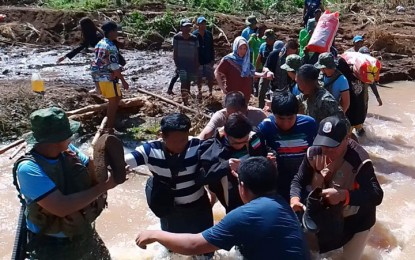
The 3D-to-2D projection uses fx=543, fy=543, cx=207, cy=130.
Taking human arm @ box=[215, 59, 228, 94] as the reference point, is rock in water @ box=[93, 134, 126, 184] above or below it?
above

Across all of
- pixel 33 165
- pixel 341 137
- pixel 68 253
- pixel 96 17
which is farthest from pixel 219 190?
pixel 96 17

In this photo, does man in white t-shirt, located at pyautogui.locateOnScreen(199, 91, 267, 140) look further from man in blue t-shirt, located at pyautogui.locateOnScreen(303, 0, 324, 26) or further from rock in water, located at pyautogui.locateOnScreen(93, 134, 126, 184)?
man in blue t-shirt, located at pyautogui.locateOnScreen(303, 0, 324, 26)

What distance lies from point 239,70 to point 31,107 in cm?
354

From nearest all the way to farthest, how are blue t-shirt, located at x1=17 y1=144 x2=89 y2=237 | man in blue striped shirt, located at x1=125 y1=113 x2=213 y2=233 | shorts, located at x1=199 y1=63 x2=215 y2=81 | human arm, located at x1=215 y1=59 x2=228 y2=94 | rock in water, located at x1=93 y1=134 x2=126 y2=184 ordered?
blue t-shirt, located at x1=17 y1=144 x2=89 y2=237, rock in water, located at x1=93 y1=134 x2=126 y2=184, man in blue striped shirt, located at x1=125 y1=113 x2=213 y2=233, human arm, located at x1=215 y1=59 x2=228 y2=94, shorts, located at x1=199 y1=63 x2=215 y2=81

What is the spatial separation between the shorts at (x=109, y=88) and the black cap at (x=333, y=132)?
4.81 m

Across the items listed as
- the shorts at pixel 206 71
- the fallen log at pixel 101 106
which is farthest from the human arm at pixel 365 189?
the shorts at pixel 206 71

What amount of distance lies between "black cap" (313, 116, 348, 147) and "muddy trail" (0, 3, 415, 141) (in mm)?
4919

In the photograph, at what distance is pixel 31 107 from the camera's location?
8.63m

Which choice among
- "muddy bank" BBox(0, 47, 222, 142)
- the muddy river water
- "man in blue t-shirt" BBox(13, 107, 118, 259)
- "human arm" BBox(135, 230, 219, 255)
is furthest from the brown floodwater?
"human arm" BBox(135, 230, 219, 255)

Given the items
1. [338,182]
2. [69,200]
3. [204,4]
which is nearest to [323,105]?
[338,182]

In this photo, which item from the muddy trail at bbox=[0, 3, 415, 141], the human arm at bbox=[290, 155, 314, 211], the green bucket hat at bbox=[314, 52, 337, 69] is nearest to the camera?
the human arm at bbox=[290, 155, 314, 211]

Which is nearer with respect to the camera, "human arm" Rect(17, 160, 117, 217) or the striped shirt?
"human arm" Rect(17, 160, 117, 217)

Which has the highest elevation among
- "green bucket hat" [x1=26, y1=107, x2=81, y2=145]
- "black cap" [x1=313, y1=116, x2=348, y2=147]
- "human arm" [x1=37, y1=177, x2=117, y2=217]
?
"green bucket hat" [x1=26, y1=107, x2=81, y2=145]

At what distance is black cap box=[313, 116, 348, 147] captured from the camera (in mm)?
3536
